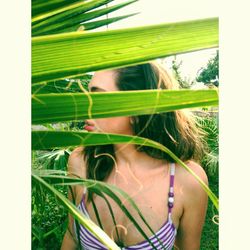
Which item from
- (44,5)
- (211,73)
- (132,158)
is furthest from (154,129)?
(44,5)

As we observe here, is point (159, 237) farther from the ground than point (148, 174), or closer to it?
closer to it

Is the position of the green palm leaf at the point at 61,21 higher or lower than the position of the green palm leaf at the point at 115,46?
higher

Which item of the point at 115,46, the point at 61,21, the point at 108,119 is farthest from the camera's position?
the point at 108,119

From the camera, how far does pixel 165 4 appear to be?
723 mm

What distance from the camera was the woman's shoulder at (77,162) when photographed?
67 centimetres

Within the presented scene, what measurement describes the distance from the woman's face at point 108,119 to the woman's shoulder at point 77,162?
9 centimetres

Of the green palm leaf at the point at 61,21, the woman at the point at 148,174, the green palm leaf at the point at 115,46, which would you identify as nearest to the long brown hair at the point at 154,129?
the woman at the point at 148,174

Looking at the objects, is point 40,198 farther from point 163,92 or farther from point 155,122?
point 163,92

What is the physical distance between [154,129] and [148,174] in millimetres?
113

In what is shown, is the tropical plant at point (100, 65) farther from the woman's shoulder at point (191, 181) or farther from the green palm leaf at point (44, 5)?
the woman's shoulder at point (191, 181)

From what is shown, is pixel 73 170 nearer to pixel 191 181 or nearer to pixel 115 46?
pixel 191 181

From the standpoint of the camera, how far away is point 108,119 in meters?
0.60
